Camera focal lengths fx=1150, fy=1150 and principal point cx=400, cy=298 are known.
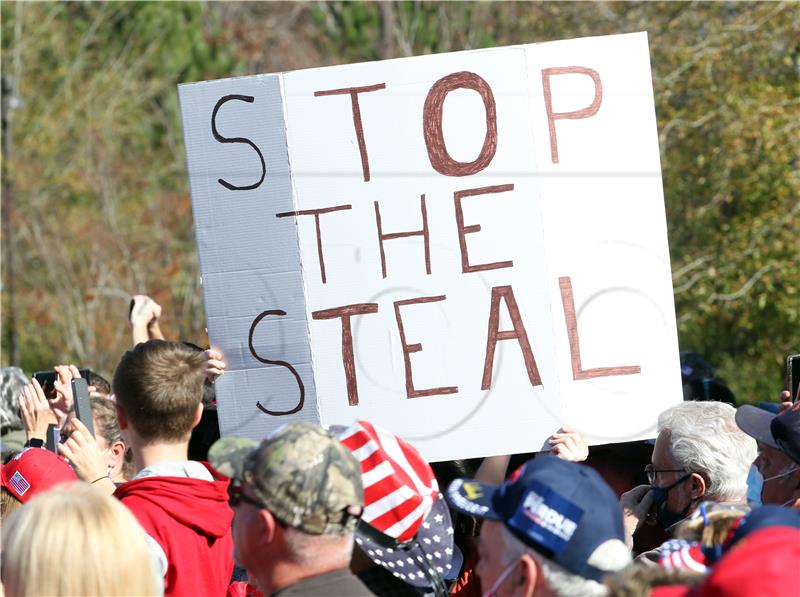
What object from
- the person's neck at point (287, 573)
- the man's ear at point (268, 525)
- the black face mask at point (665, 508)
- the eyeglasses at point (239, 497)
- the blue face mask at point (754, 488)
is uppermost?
the eyeglasses at point (239, 497)

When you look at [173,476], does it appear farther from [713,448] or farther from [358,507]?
[713,448]

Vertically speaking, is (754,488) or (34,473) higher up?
(34,473)

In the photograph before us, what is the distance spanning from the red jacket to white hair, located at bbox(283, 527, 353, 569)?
90 cm

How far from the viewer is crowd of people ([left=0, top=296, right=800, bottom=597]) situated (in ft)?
7.06

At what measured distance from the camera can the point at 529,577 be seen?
2.26 meters

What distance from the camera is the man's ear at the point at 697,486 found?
339cm

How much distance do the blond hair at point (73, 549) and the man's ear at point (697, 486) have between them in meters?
1.80

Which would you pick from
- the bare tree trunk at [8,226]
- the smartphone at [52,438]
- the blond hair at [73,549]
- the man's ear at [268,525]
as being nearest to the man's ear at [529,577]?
the man's ear at [268,525]

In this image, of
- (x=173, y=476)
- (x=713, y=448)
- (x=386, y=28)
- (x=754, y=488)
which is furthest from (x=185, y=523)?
(x=386, y=28)

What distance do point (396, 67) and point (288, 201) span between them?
1.85ft

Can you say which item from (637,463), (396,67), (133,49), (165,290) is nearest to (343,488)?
Result: (396,67)

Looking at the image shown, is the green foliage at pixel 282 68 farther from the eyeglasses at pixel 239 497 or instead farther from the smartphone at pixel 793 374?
the eyeglasses at pixel 239 497

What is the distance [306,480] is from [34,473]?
1555 mm

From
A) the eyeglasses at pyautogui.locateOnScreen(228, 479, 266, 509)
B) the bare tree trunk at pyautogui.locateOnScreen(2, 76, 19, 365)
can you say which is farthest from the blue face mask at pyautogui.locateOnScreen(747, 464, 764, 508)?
the bare tree trunk at pyautogui.locateOnScreen(2, 76, 19, 365)
